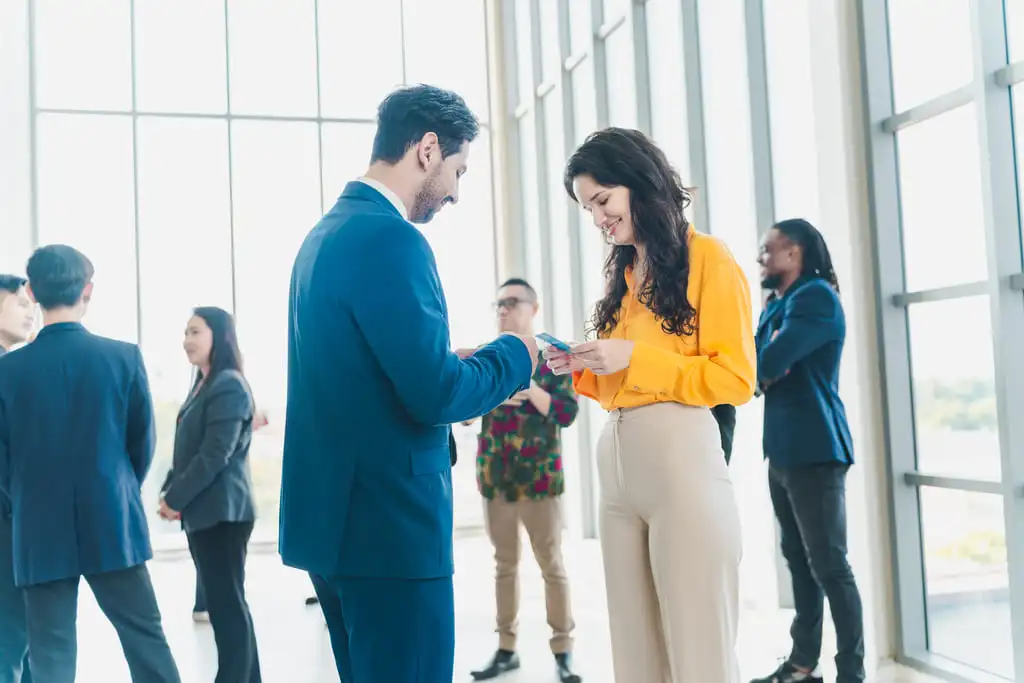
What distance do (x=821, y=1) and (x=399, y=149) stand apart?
2.84m

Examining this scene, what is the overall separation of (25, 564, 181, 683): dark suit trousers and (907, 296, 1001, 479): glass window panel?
292 cm

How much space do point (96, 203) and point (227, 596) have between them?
6097mm

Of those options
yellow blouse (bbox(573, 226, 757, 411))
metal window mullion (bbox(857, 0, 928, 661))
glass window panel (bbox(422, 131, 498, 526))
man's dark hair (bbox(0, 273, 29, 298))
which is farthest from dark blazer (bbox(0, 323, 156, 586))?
glass window panel (bbox(422, 131, 498, 526))

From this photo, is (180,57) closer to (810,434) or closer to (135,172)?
(135,172)

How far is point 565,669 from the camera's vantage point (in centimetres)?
393

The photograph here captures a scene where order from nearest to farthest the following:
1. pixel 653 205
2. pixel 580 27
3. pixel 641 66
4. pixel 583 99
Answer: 1. pixel 653 205
2. pixel 641 66
3. pixel 580 27
4. pixel 583 99

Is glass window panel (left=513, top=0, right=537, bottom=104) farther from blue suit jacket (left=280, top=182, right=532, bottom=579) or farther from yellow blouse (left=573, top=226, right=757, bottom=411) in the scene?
blue suit jacket (left=280, top=182, right=532, bottom=579)

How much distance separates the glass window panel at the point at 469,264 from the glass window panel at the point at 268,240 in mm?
1287

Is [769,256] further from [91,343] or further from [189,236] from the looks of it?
[189,236]

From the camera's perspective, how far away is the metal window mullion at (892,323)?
12.2 ft

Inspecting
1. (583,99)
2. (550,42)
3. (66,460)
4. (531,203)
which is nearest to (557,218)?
(531,203)

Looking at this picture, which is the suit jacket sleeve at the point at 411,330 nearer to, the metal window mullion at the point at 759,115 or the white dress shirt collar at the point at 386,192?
the white dress shirt collar at the point at 386,192

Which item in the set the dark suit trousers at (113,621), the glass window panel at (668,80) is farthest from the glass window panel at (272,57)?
the dark suit trousers at (113,621)

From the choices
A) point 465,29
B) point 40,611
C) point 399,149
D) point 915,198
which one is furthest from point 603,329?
point 465,29
